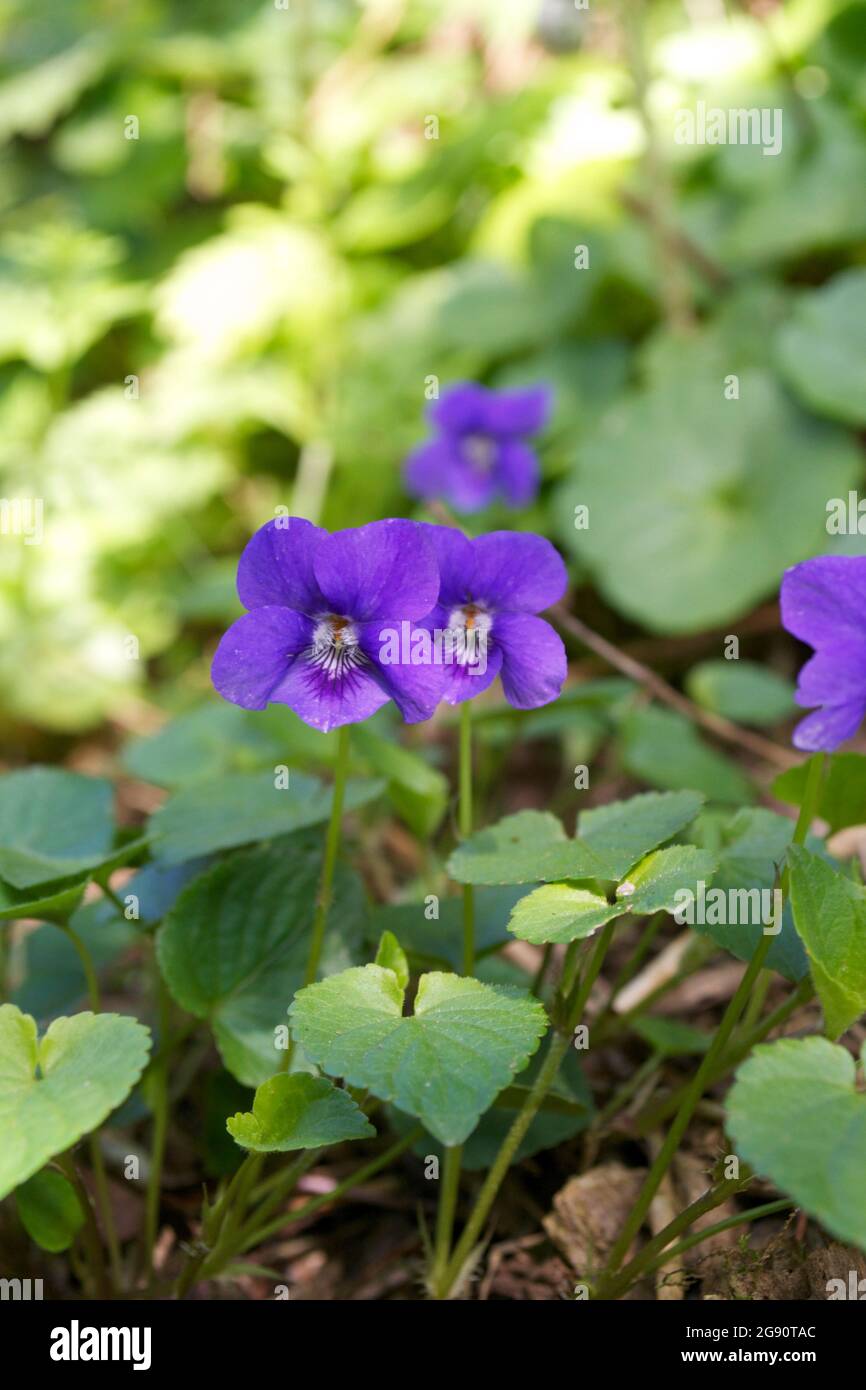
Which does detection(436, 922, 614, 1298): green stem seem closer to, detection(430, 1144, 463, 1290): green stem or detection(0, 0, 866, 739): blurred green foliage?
detection(430, 1144, 463, 1290): green stem

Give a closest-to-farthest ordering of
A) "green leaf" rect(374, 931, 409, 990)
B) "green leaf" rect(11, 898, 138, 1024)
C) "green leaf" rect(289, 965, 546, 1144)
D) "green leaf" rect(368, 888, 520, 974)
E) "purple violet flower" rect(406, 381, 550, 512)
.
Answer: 1. "green leaf" rect(289, 965, 546, 1144)
2. "green leaf" rect(374, 931, 409, 990)
3. "green leaf" rect(368, 888, 520, 974)
4. "green leaf" rect(11, 898, 138, 1024)
5. "purple violet flower" rect(406, 381, 550, 512)

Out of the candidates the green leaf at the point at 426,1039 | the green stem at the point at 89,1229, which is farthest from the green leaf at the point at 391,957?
the green stem at the point at 89,1229

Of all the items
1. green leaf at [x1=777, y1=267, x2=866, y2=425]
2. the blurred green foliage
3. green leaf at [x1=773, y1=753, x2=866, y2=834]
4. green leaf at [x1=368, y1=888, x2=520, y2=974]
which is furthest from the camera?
the blurred green foliage

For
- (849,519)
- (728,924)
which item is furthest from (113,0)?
(728,924)

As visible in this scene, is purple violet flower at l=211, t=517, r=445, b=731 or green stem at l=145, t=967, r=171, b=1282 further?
green stem at l=145, t=967, r=171, b=1282

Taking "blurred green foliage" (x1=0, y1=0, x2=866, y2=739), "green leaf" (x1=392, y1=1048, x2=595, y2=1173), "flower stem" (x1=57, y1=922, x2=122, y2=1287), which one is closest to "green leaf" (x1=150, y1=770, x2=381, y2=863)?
"flower stem" (x1=57, y1=922, x2=122, y2=1287)

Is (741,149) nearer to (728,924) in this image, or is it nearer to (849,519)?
(849,519)

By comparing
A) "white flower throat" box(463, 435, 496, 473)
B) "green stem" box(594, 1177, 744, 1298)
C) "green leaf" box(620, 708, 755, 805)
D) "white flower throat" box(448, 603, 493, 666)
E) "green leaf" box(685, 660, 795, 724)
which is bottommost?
"green stem" box(594, 1177, 744, 1298)
